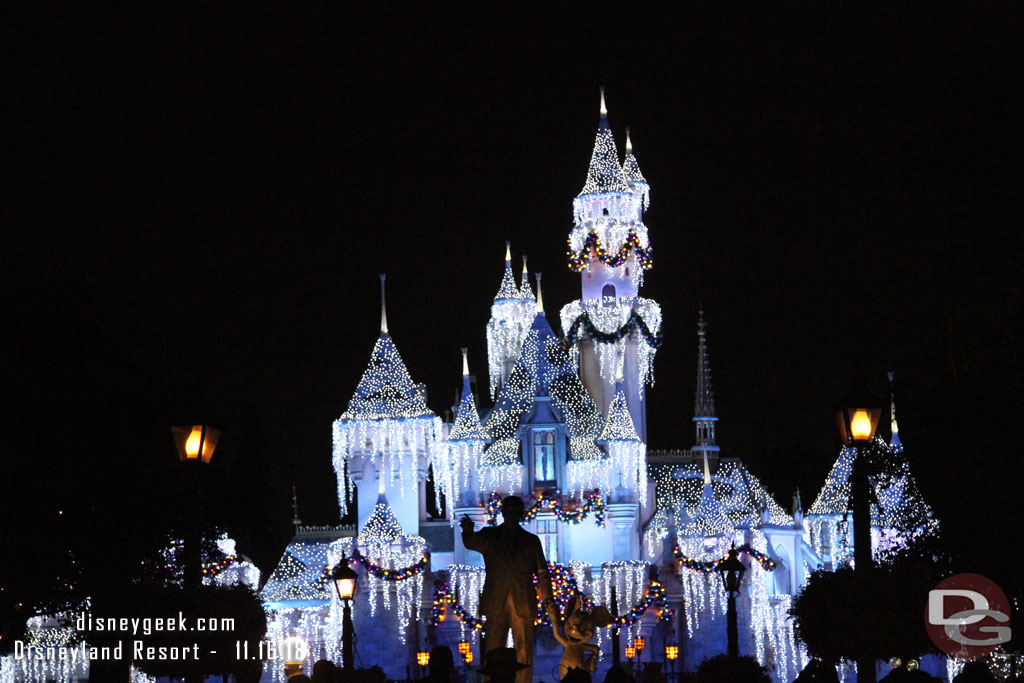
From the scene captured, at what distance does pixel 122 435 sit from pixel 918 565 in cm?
1357

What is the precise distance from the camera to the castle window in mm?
55031

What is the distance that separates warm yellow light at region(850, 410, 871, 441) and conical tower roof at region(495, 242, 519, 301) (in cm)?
4333

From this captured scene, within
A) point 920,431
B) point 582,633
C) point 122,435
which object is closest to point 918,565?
point 920,431

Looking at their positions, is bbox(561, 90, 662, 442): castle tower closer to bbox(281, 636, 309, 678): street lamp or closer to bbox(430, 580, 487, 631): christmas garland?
bbox(430, 580, 487, 631): christmas garland

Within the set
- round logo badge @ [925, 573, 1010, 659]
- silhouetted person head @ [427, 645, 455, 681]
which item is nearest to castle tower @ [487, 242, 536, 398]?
round logo badge @ [925, 573, 1010, 659]

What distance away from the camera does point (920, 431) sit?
20469 millimetres

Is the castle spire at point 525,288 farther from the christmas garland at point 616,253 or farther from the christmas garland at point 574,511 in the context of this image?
the christmas garland at point 574,511

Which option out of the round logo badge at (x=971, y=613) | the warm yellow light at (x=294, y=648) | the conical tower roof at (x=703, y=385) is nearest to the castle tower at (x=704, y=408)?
the conical tower roof at (x=703, y=385)

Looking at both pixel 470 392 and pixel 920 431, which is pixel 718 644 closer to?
pixel 470 392

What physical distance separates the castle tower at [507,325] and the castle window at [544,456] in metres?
5.99

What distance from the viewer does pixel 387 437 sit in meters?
57.4

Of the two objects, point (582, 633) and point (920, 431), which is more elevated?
point (920, 431)

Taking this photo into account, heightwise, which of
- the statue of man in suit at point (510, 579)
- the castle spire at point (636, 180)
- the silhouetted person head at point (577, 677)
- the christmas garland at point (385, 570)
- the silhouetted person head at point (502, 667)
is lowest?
the silhouetted person head at point (577, 677)

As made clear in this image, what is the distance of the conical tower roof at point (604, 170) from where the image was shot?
2338 inches
